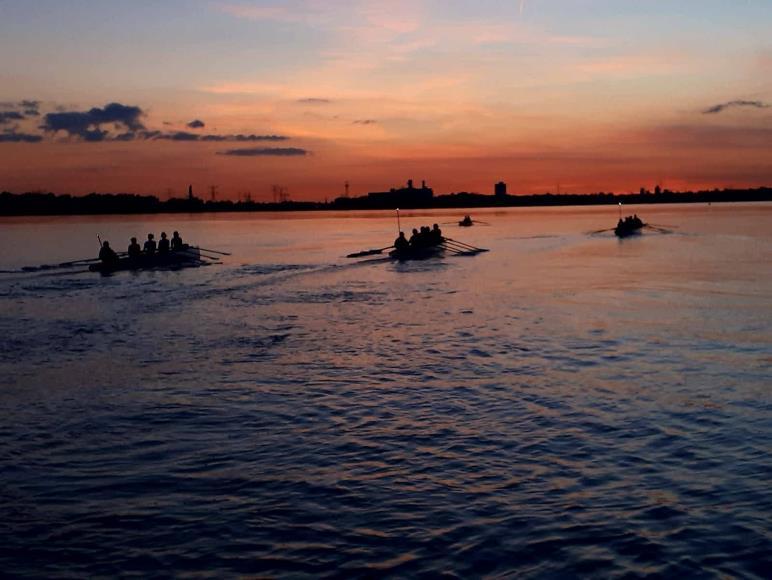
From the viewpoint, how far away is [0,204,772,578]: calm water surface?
7762mm

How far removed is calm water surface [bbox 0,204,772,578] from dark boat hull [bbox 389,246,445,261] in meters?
28.4

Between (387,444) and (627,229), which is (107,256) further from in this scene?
(627,229)

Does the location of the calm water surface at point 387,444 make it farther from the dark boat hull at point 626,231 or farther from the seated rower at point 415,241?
the dark boat hull at point 626,231

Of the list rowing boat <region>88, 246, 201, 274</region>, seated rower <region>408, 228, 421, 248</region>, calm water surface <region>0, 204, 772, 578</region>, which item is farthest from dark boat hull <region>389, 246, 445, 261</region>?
calm water surface <region>0, 204, 772, 578</region>

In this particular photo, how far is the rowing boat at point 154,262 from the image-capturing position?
4225 cm

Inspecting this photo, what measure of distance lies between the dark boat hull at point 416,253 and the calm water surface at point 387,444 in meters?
28.4

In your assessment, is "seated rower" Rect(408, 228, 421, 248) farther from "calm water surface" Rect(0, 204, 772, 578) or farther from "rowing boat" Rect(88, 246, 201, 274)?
"calm water surface" Rect(0, 204, 772, 578)

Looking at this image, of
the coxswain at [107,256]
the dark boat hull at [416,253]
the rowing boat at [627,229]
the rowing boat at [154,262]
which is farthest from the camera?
the rowing boat at [627,229]

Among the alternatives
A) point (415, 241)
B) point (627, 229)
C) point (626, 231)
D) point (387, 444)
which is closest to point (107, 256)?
point (415, 241)

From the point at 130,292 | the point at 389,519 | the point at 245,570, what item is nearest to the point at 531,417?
the point at 389,519

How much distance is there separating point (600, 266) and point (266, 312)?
2983 centimetres

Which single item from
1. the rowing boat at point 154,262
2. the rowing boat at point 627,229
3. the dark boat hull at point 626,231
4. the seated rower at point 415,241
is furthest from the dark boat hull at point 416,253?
the rowing boat at point 627,229

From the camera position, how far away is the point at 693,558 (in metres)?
7.49

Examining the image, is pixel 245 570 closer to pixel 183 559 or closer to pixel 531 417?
pixel 183 559
